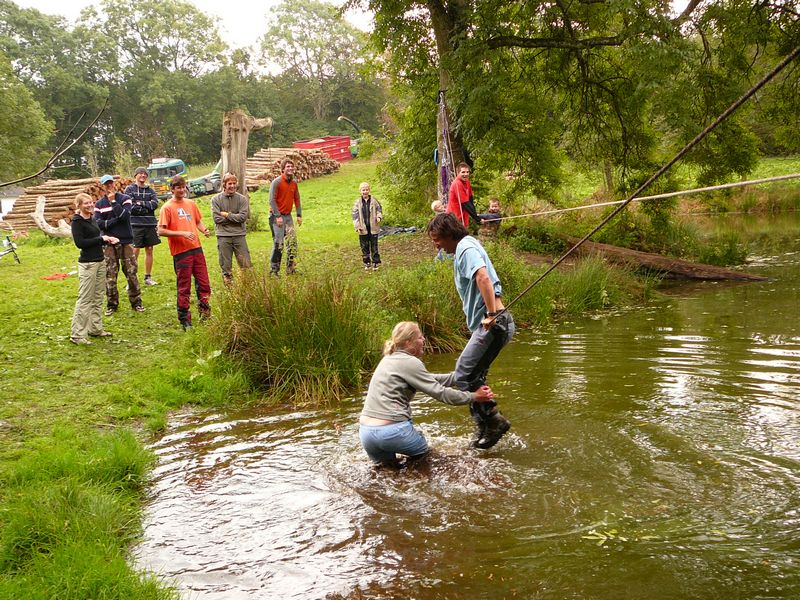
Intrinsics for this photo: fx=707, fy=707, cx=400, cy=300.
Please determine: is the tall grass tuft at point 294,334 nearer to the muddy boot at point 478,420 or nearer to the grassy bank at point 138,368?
the grassy bank at point 138,368

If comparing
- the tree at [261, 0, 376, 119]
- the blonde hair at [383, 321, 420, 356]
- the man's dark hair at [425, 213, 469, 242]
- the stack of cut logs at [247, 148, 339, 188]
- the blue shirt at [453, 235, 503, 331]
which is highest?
the tree at [261, 0, 376, 119]

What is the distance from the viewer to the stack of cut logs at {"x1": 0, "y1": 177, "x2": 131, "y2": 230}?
898 inches

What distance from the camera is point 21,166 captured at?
39.8 metres

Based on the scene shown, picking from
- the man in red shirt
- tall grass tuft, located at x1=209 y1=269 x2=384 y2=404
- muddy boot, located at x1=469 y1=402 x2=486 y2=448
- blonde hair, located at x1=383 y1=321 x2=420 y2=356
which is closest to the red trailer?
the man in red shirt

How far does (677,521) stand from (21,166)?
4324cm

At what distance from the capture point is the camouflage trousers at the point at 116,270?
10898 mm

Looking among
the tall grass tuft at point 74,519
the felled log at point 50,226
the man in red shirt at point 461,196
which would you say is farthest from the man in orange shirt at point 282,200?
the felled log at point 50,226

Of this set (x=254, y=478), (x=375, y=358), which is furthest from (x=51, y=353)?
(x=254, y=478)

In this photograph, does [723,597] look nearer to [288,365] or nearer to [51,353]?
[288,365]

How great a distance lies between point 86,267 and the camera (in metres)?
9.12

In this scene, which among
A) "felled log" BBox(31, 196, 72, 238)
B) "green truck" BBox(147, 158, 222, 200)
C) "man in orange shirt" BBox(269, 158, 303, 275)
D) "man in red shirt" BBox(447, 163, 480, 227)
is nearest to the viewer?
"man in orange shirt" BBox(269, 158, 303, 275)

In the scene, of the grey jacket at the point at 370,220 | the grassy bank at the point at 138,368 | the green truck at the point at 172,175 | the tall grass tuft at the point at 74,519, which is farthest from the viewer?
the green truck at the point at 172,175

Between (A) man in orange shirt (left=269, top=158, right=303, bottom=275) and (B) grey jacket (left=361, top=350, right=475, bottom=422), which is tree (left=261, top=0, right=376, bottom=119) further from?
(B) grey jacket (left=361, top=350, right=475, bottom=422)

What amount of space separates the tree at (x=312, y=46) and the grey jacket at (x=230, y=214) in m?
53.0
